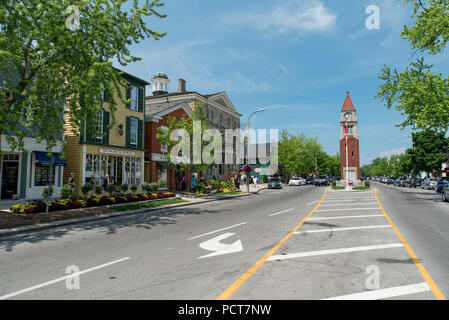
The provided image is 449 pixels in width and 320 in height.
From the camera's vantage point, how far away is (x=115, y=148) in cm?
2397

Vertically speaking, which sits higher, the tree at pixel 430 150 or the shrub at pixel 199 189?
the tree at pixel 430 150

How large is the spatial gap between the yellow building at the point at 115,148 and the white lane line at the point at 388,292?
19.8 metres

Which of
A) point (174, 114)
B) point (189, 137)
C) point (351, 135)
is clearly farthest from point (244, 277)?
point (351, 135)

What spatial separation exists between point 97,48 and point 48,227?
7.69 meters

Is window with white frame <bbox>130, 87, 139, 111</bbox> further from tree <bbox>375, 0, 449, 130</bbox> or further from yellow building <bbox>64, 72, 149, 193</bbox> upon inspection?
tree <bbox>375, 0, 449, 130</bbox>

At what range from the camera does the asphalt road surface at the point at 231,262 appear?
420cm

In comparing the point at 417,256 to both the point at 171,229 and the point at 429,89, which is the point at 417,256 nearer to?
the point at 171,229

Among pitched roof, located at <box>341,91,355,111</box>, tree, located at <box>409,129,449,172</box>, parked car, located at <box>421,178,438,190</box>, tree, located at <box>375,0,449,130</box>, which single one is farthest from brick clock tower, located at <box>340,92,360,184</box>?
tree, located at <box>375,0,449,130</box>

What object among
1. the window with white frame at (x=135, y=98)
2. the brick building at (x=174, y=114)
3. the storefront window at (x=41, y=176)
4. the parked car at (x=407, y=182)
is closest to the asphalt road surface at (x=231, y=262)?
the storefront window at (x=41, y=176)

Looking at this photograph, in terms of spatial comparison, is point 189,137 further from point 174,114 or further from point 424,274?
point 424,274

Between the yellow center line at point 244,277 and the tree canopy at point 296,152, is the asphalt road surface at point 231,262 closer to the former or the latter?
the yellow center line at point 244,277

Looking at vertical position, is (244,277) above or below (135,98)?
below

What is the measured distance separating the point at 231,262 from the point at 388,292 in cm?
269

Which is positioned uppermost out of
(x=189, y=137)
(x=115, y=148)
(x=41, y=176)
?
(x=189, y=137)
